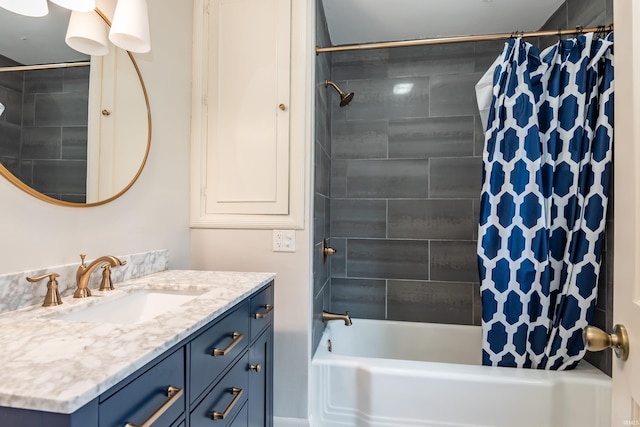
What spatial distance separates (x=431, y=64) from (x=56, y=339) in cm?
260

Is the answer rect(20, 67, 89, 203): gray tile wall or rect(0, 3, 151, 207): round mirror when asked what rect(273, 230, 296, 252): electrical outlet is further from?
rect(20, 67, 89, 203): gray tile wall

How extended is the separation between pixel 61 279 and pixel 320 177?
54.2 inches

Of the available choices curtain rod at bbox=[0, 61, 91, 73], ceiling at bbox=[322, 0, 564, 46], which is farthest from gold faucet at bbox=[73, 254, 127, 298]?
ceiling at bbox=[322, 0, 564, 46]

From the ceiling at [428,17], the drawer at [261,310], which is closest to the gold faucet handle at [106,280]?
the drawer at [261,310]

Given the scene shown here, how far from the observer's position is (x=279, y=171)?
178cm

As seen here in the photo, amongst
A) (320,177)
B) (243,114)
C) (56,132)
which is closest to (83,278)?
(56,132)

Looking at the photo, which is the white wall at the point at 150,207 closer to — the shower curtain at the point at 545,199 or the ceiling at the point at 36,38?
the ceiling at the point at 36,38

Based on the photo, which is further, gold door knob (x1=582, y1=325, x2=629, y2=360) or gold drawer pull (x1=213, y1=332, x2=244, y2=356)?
gold drawer pull (x1=213, y1=332, x2=244, y2=356)

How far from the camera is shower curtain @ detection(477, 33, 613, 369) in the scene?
1.69 metres

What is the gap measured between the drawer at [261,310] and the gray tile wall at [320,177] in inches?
18.6

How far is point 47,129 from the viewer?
106 cm

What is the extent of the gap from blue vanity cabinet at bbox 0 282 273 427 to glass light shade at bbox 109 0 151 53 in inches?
40.5

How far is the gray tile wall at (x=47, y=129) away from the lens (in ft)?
3.14

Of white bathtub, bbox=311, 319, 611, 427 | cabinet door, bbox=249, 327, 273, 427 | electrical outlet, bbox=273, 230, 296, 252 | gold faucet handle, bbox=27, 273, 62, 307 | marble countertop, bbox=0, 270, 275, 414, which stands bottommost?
white bathtub, bbox=311, 319, 611, 427
